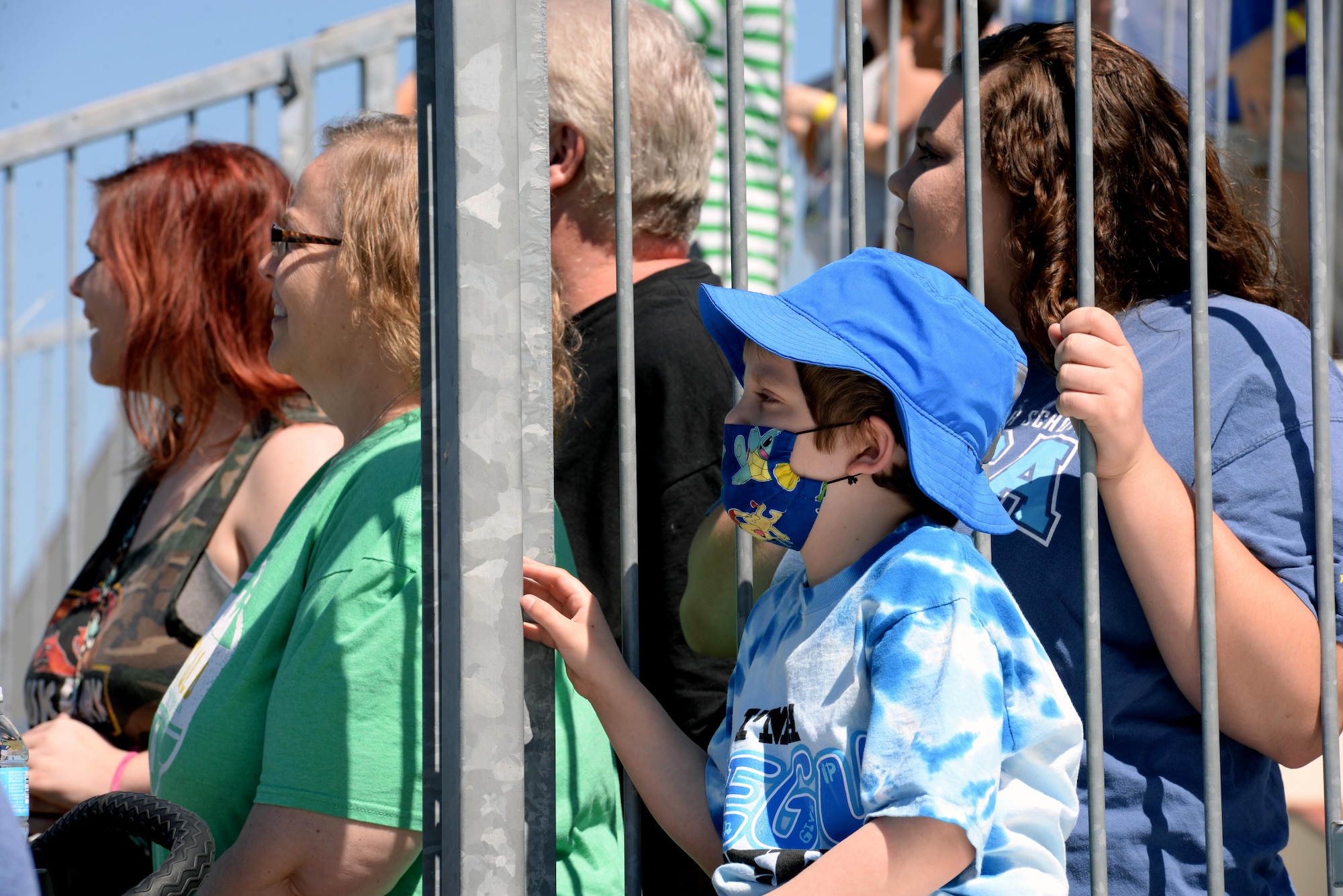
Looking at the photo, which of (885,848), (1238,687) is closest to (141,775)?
(885,848)

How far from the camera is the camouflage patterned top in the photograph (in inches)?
95.1

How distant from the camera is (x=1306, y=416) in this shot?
149 cm

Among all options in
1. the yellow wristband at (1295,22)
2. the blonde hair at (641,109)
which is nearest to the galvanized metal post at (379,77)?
the blonde hair at (641,109)

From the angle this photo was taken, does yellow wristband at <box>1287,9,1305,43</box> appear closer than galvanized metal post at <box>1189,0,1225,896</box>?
No

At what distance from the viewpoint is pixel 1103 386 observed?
133 centimetres

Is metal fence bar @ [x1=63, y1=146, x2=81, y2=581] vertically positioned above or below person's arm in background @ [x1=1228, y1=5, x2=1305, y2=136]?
below

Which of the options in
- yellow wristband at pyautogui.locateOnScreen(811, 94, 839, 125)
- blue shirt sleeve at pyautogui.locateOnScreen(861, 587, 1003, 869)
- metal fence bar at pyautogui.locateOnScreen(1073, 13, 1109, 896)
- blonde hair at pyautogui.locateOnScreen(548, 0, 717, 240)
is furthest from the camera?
yellow wristband at pyautogui.locateOnScreen(811, 94, 839, 125)

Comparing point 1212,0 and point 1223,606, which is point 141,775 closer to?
point 1223,606

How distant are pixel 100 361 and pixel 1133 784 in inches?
89.9

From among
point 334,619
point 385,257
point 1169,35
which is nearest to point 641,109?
point 385,257

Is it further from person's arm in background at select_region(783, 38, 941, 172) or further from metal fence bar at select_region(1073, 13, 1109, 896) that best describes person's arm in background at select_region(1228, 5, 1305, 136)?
metal fence bar at select_region(1073, 13, 1109, 896)

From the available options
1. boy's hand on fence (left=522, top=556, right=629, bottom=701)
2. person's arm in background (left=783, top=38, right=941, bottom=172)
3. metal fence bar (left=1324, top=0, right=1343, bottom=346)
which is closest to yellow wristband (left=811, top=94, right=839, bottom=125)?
person's arm in background (left=783, top=38, right=941, bottom=172)

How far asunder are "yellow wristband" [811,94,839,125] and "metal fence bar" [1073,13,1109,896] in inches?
111

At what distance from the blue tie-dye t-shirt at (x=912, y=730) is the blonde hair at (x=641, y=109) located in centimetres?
113
